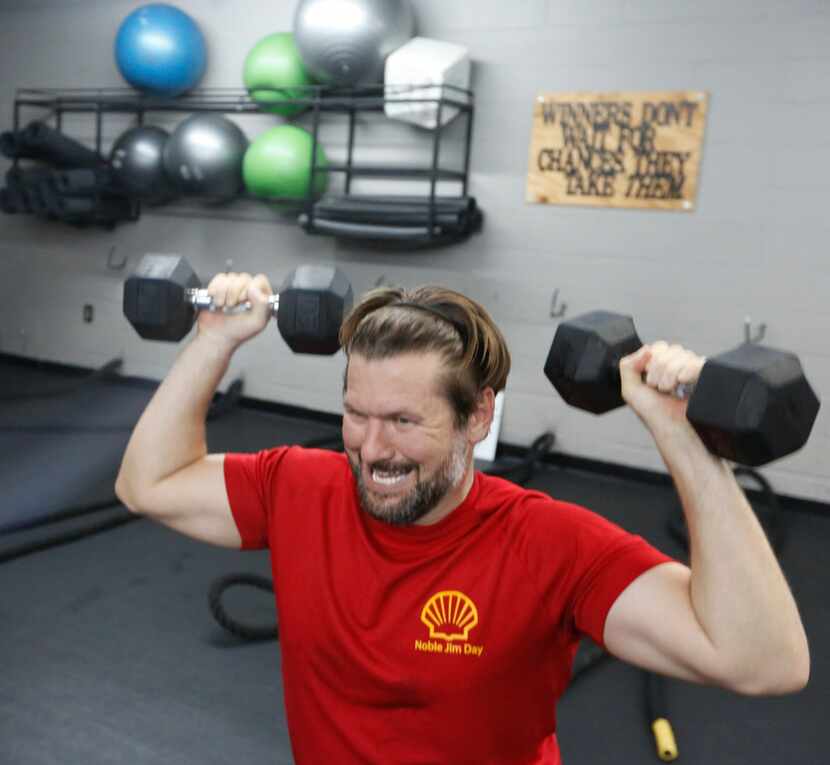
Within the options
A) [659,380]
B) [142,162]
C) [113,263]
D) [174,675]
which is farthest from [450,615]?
[113,263]

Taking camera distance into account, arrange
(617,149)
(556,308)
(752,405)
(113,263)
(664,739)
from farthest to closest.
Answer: (113,263) < (556,308) < (617,149) < (664,739) < (752,405)

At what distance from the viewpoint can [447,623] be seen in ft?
3.41

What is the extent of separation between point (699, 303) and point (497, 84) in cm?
135

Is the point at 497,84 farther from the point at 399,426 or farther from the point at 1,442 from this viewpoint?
the point at 399,426

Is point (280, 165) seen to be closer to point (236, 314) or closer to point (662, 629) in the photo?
point (236, 314)

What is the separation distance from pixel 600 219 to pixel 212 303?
2.85 metres

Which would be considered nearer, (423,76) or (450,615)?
(450,615)

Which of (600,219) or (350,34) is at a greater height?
(350,34)

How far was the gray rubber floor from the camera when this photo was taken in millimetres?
1926

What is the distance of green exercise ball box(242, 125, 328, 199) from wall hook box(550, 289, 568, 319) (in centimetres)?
125


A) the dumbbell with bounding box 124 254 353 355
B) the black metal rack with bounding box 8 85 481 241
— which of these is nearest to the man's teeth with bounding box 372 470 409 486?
the dumbbell with bounding box 124 254 353 355

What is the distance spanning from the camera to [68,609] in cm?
247

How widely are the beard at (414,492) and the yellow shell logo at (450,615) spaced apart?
0.10m

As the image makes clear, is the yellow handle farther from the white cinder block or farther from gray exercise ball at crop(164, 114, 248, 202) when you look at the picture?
gray exercise ball at crop(164, 114, 248, 202)
